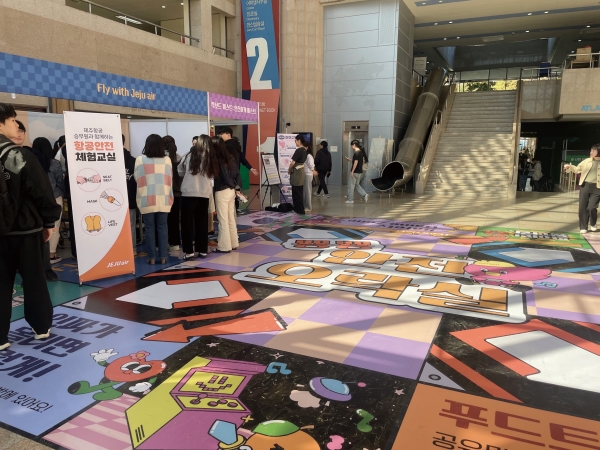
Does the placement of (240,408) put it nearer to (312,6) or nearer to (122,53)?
(122,53)

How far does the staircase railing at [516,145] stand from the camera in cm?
1276

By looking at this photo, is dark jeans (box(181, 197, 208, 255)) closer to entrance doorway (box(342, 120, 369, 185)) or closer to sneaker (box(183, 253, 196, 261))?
sneaker (box(183, 253, 196, 261))

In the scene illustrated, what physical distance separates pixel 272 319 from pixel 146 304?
1.24m

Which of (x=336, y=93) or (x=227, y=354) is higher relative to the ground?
(x=336, y=93)

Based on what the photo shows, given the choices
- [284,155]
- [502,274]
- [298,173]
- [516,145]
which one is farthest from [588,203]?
[516,145]

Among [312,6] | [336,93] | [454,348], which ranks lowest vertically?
[454,348]

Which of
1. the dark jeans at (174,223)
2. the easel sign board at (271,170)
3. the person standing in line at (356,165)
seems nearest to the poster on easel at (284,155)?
the easel sign board at (271,170)

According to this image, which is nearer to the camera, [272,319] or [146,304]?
[272,319]

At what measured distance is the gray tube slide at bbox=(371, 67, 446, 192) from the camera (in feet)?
43.9

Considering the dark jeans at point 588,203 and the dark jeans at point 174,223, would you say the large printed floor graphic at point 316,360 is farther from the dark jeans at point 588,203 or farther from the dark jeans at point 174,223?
the dark jeans at point 588,203

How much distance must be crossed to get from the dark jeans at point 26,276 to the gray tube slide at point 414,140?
34.6 feet

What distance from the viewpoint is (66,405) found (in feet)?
8.11

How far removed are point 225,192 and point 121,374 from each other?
3.40 m

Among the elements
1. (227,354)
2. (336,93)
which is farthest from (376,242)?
(336,93)
